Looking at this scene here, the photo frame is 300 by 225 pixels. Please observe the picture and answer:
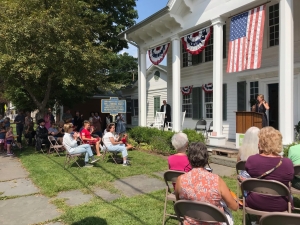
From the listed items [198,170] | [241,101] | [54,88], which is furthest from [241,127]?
[54,88]

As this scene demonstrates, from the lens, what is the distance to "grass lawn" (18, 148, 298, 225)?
4180 mm

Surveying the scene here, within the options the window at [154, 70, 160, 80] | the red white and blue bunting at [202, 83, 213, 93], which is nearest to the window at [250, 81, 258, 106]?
the red white and blue bunting at [202, 83, 213, 93]

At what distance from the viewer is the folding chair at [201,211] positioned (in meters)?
2.31

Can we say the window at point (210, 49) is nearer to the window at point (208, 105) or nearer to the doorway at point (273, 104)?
the window at point (208, 105)

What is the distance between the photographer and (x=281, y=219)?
6.79 feet

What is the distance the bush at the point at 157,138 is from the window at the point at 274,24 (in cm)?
454

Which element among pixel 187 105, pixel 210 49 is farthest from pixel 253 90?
pixel 187 105

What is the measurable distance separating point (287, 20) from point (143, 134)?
7149 millimetres

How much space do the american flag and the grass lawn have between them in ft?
12.0

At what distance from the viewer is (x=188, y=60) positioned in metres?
14.0

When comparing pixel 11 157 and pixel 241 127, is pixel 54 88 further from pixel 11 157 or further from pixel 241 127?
pixel 241 127

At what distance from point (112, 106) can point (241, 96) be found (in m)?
5.37

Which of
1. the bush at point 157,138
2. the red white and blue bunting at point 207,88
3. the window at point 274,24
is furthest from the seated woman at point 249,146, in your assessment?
the red white and blue bunting at point 207,88

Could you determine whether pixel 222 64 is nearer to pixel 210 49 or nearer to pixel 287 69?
pixel 287 69
